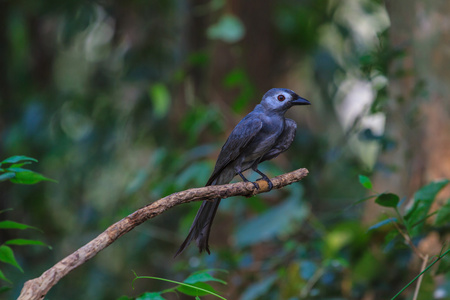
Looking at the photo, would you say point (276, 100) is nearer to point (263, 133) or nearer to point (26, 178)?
point (263, 133)

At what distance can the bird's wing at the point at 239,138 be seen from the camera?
7.80 ft

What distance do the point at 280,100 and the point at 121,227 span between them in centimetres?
100

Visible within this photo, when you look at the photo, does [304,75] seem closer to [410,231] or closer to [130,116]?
[130,116]

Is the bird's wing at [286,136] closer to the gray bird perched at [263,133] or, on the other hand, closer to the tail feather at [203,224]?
the gray bird perched at [263,133]

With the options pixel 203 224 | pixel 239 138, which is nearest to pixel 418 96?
pixel 239 138

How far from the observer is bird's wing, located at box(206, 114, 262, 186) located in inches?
93.7

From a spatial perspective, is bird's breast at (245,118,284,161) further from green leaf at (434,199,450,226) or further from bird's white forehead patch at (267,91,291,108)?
green leaf at (434,199,450,226)

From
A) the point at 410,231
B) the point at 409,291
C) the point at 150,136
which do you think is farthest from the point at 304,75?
the point at 410,231

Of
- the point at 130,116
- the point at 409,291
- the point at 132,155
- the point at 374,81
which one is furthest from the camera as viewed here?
the point at 132,155

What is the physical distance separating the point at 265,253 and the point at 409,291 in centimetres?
202

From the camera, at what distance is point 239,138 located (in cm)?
238

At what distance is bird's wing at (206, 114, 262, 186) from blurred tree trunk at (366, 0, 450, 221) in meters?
1.62

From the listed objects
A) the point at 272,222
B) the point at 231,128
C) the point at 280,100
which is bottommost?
the point at 272,222

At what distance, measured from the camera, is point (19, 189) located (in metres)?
6.19
